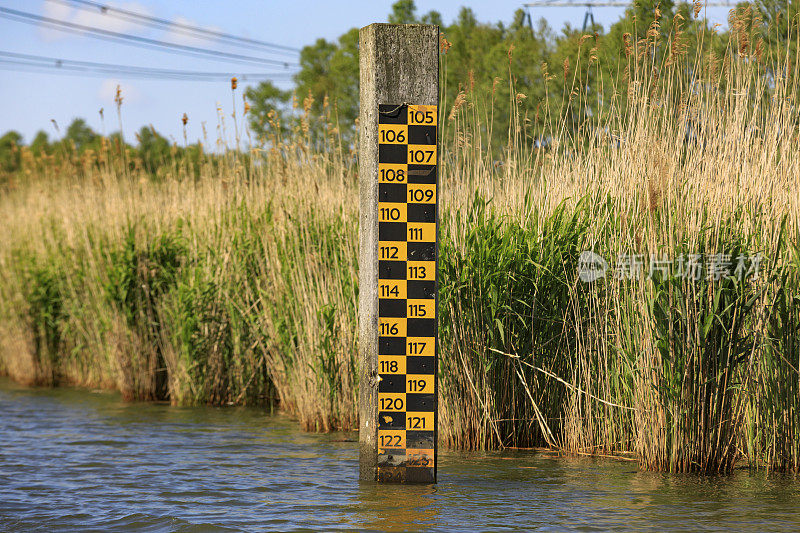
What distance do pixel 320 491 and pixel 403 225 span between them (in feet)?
5.02

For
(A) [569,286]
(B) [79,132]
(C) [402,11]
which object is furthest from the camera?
(B) [79,132]

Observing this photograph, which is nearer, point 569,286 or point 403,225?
point 403,225

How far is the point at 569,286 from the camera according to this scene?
561cm

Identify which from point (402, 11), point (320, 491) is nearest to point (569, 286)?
point (320, 491)

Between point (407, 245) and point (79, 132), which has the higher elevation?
point (79, 132)

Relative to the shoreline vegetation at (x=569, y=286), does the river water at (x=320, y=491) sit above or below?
below

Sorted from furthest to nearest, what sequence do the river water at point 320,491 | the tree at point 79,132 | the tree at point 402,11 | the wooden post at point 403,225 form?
the tree at point 79,132
the tree at point 402,11
the wooden post at point 403,225
the river water at point 320,491

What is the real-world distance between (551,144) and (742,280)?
187cm

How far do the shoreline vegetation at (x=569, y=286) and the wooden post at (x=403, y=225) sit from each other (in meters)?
0.45

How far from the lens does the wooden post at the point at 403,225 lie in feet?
16.3

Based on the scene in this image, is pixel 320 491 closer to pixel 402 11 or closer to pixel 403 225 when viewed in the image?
pixel 403 225

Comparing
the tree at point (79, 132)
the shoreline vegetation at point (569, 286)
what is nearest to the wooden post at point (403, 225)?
the shoreline vegetation at point (569, 286)

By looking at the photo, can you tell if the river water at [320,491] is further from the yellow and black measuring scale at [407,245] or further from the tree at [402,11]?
the tree at [402,11]

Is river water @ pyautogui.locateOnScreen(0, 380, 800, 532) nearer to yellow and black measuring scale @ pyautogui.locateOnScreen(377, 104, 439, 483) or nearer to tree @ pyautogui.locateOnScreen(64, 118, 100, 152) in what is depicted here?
yellow and black measuring scale @ pyautogui.locateOnScreen(377, 104, 439, 483)
